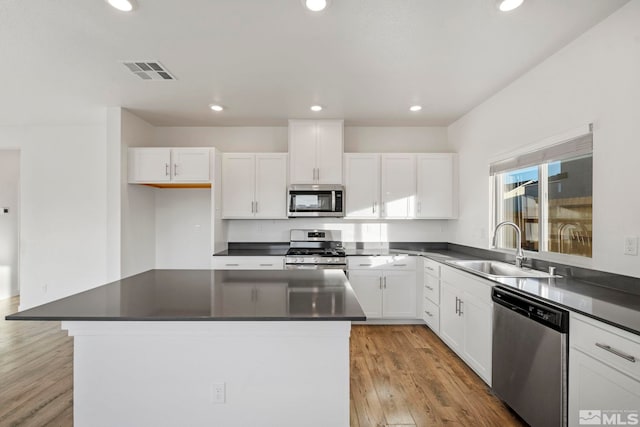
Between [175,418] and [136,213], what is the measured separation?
10.2ft

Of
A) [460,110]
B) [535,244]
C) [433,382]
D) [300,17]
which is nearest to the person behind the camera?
[300,17]

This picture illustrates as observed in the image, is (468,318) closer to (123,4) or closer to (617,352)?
(617,352)

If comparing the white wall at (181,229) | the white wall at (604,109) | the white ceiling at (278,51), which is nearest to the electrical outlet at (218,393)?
the white ceiling at (278,51)

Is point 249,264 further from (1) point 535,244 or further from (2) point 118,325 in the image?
(1) point 535,244

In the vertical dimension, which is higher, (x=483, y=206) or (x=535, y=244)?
(x=483, y=206)

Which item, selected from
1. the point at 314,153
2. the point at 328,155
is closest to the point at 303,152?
the point at 314,153

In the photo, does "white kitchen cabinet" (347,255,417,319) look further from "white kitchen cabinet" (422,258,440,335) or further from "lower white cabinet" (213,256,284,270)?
"lower white cabinet" (213,256,284,270)

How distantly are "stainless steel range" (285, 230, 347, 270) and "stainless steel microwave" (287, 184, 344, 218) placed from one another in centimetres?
45

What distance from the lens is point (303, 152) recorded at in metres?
4.18

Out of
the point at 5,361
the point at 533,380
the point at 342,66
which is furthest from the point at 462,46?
the point at 5,361

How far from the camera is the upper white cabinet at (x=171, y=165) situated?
3916 mm

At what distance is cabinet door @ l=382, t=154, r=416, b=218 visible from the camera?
13.9ft

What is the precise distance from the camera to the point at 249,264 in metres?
3.90

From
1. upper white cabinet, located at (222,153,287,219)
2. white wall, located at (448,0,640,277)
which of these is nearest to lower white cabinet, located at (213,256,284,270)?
upper white cabinet, located at (222,153,287,219)
